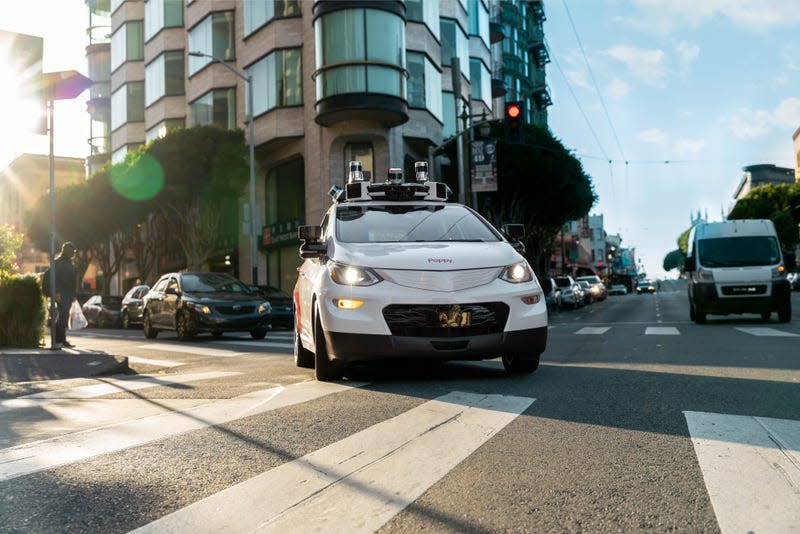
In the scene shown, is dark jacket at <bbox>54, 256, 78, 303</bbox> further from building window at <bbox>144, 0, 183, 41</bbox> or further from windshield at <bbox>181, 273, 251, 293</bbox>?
building window at <bbox>144, 0, 183, 41</bbox>

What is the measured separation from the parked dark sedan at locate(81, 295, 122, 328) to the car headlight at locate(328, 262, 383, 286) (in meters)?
25.2

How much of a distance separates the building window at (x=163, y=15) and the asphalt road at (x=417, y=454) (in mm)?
39997

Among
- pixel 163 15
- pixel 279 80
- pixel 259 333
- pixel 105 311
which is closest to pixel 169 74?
pixel 163 15

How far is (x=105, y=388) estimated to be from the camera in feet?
25.4

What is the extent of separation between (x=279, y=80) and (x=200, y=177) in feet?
17.9

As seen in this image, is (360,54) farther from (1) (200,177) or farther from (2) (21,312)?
(2) (21,312)

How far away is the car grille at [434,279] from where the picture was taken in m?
6.63

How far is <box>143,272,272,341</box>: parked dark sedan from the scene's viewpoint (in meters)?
16.6

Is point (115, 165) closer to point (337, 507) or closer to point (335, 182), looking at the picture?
point (335, 182)

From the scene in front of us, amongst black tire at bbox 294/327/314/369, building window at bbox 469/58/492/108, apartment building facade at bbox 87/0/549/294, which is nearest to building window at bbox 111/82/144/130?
apartment building facade at bbox 87/0/549/294

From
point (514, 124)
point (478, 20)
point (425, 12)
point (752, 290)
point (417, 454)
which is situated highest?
point (478, 20)

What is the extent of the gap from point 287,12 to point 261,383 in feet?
97.5

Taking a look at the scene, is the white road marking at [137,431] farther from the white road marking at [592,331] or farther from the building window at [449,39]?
the building window at [449,39]

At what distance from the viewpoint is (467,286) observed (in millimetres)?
6691
